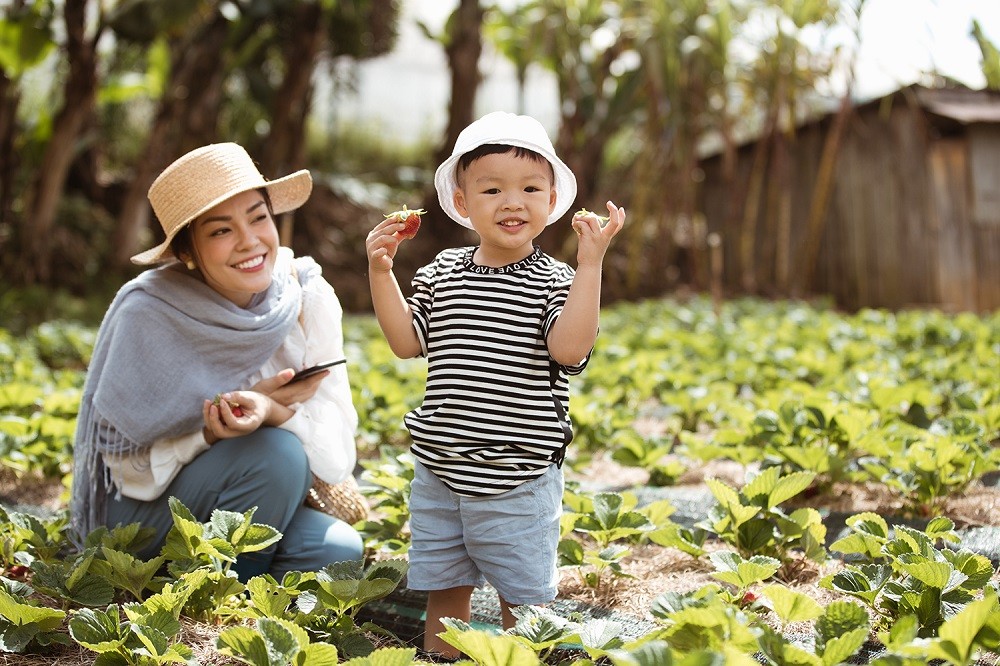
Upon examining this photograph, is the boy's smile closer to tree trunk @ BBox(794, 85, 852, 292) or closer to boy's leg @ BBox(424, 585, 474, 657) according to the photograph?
boy's leg @ BBox(424, 585, 474, 657)

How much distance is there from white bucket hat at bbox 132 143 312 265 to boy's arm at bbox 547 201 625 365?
931mm

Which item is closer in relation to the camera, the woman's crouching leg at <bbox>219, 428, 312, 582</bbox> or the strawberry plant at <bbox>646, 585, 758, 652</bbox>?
the strawberry plant at <bbox>646, 585, 758, 652</bbox>

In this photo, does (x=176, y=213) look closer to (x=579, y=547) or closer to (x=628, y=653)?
(x=579, y=547)

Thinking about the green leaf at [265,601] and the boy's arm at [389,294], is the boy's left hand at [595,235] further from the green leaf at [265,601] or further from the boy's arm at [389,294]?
the green leaf at [265,601]

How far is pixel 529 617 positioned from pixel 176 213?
4.35 feet

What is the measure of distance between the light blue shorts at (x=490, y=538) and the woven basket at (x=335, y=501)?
2.16 ft

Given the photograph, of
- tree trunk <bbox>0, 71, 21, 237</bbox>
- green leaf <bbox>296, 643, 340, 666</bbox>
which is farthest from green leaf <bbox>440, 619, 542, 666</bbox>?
tree trunk <bbox>0, 71, 21, 237</bbox>

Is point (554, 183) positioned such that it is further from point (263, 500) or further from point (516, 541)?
point (263, 500)

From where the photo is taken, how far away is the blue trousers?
7.65 ft

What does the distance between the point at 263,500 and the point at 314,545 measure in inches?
6.6

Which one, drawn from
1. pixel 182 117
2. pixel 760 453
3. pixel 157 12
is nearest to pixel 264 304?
pixel 760 453

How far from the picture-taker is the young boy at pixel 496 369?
6.10ft

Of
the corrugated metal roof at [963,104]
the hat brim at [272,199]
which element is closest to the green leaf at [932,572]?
the hat brim at [272,199]

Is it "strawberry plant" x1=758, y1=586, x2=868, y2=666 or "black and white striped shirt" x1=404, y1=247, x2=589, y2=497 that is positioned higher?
"black and white striped shirt" x1=404, y1=247, x2=589, y2=497
